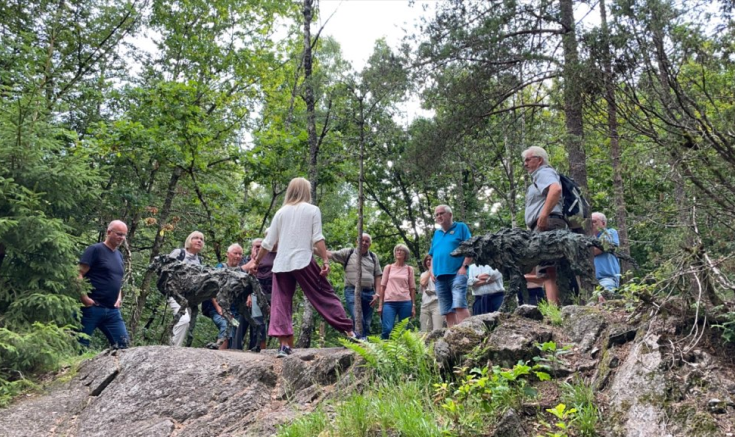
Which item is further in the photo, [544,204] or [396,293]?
[396,293]

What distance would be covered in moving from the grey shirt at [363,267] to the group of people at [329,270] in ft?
0.06

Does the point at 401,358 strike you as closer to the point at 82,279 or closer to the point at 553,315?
the point at 553,315

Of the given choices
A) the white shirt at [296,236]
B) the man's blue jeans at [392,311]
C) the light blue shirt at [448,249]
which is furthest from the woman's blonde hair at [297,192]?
the man's blue jeans at [392,311]

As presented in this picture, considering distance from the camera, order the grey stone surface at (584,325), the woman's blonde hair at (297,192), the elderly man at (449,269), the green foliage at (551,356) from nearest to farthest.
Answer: the green foliage at (551,356) → the grey stone surface at (584,325) → the woman's blonde hair at (297,192) → the elderly man at (449,269)

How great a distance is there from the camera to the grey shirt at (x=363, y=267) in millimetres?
10367

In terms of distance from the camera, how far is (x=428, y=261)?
10602 millimetres

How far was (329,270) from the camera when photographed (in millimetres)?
7645

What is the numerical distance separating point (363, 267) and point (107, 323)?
4358 mm

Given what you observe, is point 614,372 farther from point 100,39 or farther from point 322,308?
point 100,39

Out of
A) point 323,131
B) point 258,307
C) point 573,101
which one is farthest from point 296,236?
point 323,131

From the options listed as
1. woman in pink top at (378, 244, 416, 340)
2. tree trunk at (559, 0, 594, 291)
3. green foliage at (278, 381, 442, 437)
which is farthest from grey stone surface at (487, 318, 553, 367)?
woman in pink top at (378, 244, 416, 340)

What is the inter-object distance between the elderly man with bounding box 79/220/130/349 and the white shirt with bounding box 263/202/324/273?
2638 mm

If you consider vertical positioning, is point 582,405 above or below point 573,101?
below

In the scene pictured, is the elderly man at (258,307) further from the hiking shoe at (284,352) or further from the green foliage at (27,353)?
the green foliage at (27,353)
